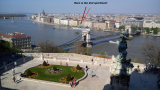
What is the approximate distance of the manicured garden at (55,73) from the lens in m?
5.62

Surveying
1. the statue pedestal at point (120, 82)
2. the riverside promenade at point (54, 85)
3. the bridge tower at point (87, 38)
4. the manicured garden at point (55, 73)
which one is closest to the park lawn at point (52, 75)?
the manicured garden at point (55, 73)

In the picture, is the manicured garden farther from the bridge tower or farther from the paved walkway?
the bridge tower

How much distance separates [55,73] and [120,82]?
333 cm

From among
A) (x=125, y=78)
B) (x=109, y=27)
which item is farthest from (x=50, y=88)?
(x=109, y=27)

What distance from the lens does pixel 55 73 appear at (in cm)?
622

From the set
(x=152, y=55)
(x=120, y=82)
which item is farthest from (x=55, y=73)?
(x=152, y=55)

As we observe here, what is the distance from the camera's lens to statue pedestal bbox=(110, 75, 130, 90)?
138 inches

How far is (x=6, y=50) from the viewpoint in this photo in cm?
1028

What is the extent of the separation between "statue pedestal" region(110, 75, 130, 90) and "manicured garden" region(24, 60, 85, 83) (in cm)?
220

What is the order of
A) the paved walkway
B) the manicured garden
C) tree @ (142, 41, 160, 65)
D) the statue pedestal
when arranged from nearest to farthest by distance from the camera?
1. the statue pedestal
2. the paved walkway
3. the manicured garden
4. tree @ (142, 41, 160, 65)

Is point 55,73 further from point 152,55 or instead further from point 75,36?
point 75,36

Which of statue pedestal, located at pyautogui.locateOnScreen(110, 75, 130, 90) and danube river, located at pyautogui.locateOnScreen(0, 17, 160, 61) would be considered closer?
statue pedestal, located at pyautogui.locateOnScreen(110, 75, 130, 90)

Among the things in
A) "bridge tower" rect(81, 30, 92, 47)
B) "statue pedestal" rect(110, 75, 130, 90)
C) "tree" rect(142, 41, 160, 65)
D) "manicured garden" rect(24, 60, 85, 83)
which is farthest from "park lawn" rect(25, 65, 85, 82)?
"bridge tower" rect(81, 30, 92, 47)

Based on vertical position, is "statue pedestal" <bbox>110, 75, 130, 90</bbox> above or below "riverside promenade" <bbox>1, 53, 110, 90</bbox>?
above
